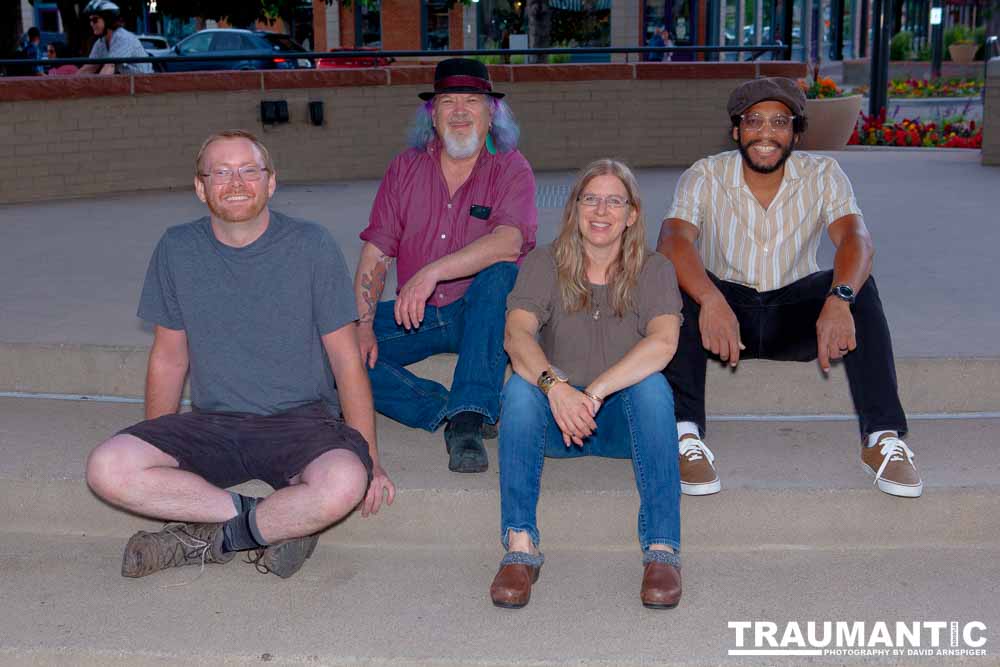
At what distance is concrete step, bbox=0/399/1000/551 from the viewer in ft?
11.2

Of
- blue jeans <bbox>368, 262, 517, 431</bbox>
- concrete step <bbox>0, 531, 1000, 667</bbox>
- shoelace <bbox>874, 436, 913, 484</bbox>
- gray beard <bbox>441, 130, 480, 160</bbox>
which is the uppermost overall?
gray beard <bbox>441, 130, 480, 160</bbox>

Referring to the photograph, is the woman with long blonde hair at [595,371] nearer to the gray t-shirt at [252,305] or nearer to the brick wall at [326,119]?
the gray t-shirt at [252,305]

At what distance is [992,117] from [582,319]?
7.70 meters

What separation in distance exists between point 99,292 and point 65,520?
2.08 m

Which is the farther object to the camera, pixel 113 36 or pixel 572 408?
pixel 113 36

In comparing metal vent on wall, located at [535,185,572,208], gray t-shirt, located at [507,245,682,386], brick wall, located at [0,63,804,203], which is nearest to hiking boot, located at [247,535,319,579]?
gray t-shirt, located at [507,245,682,386]

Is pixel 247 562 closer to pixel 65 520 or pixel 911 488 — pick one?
pixel 65 520

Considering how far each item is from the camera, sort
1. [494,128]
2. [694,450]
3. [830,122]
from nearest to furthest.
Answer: [694,450] < [494,128] < [830,122]

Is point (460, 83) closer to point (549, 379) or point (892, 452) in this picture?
point (549, 379)

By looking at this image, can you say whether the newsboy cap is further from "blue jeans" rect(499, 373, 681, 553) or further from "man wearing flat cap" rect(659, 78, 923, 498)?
"blue jeans" rect(499, 373, 681, 553)

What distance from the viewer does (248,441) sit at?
10.5ft

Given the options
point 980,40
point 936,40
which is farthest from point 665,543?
point 980,40

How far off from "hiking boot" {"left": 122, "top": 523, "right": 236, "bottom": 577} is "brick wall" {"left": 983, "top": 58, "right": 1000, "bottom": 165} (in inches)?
331

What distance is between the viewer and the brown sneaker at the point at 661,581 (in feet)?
9.75
